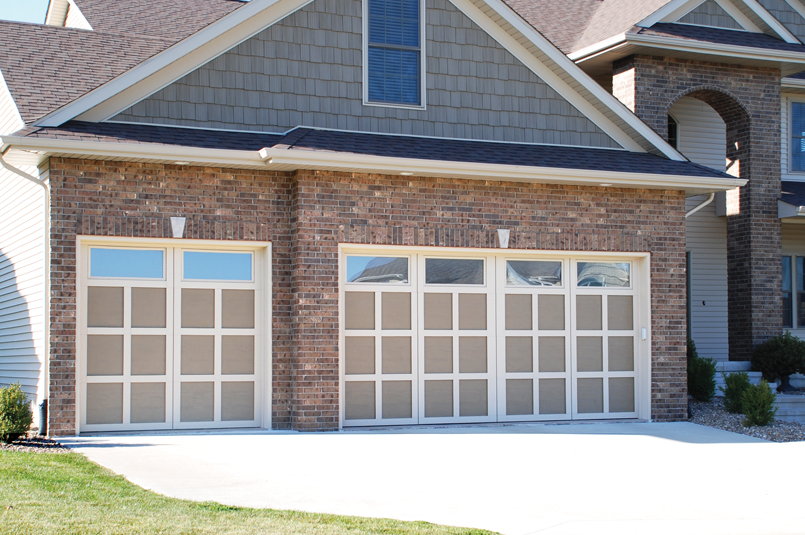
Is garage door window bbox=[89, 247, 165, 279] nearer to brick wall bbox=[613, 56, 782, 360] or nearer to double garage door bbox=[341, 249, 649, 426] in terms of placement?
double garage door bbox=[341, 249, 649, 426]

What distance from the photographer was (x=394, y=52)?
1314 centimetres

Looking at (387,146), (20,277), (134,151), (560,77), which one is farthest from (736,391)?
(20,277)

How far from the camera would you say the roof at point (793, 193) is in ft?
55.4

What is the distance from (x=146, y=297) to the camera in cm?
1148

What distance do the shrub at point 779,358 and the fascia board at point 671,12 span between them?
6198mm

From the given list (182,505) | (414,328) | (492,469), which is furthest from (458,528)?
(414,328)

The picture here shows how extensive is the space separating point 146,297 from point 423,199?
4.03 meters

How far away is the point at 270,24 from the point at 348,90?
1447mm

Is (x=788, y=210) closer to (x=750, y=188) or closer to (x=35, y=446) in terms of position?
(x=750, y=188)

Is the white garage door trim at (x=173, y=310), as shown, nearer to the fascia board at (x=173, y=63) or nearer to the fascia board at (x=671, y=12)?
the fascia board at (x=173, y=63)

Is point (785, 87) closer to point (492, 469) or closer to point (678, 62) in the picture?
point (678, 62)

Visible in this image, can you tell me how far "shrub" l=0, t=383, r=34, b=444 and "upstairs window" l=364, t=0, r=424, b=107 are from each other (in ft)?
20.8

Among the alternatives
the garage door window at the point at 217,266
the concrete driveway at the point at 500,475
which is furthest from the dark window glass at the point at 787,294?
the garage door window at the point at 217,266

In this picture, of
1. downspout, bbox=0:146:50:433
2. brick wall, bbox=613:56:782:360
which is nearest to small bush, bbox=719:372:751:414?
brick wall, bbox=613:56:782:360
